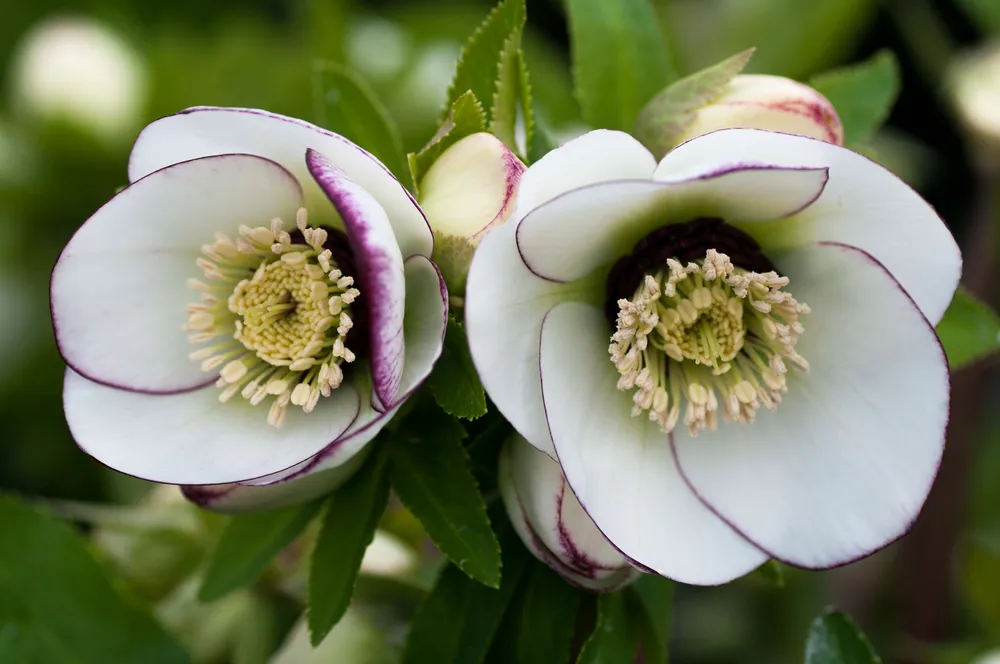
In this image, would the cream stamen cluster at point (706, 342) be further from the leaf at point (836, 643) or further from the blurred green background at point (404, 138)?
the blurred green background at point (404, 138)

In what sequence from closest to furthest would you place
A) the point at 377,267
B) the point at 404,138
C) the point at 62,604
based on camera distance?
the point at 377,267
the point at 62,604
the point at 404,138

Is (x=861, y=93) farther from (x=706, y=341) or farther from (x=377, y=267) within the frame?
(x=377, y=267)

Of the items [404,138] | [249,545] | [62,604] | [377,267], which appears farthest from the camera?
[404,138]

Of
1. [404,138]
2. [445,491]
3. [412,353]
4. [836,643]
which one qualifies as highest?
[412,353]

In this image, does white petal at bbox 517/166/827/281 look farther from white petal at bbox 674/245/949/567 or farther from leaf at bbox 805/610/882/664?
leaf at bbox 805/610/882/664

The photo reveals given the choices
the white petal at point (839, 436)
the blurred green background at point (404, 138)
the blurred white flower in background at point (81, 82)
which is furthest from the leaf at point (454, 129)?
the blurred white flower in background at point (81, 82)

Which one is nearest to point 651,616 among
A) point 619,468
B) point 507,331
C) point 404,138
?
point 619,468
